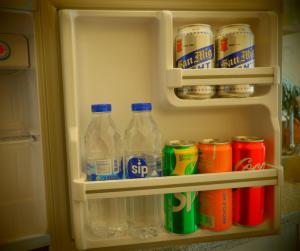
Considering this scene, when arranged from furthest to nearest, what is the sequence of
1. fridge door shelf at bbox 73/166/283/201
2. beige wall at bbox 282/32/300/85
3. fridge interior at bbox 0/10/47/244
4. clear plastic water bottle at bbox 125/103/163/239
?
fridge interior at bbox 0/10/47/244
beige wall at bbox 282/32/300/85
clear plastic water bottle at bbox 125/103/163/239
fridge door shelf at bbox 73/166/283/201

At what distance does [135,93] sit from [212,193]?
41 centimetres

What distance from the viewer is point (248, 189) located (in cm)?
80

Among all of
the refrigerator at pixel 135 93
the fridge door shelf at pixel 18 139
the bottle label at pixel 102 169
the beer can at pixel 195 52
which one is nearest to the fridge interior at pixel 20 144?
the fridge door shelf at pixel 18 139

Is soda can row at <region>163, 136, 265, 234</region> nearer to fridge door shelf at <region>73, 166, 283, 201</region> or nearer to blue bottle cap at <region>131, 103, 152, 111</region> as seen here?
fridge door shelf at <region>73, 166, 283, 201</region>

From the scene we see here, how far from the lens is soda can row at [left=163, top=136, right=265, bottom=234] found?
0.75 m

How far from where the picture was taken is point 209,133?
87 cm

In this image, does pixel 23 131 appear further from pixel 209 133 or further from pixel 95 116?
pixel 209 133

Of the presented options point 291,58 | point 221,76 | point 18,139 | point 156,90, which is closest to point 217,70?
point 221,76

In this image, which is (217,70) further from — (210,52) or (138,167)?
(138,167)

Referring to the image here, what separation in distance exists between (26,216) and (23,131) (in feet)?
1.62

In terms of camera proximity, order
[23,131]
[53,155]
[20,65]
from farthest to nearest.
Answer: [23,131], [20,65], [53,155]

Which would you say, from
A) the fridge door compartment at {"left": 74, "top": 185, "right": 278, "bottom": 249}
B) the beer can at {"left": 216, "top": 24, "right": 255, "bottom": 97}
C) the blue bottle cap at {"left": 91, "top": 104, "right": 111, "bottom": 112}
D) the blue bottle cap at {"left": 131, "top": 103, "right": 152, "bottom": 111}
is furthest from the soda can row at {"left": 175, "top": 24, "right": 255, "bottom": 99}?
the fridge door compartment at {"left": 74, "top": 185, "right": 278, "bottom": 249}

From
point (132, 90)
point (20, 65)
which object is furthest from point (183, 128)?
point (20, 65)

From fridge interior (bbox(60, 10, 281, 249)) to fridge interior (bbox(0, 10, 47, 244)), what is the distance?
61 centimetres
